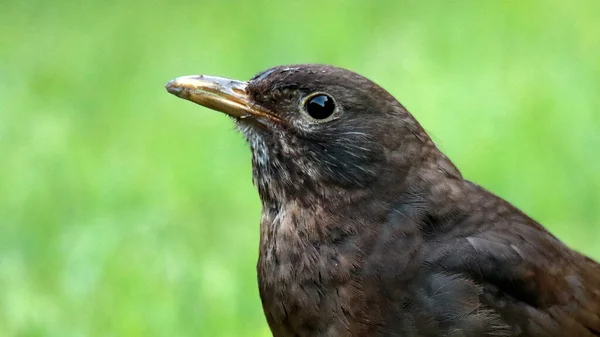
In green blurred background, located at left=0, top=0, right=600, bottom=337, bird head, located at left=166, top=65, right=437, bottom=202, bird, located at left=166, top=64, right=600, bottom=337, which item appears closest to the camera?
bird, located at left=166, top=64, right=600, bottom=337

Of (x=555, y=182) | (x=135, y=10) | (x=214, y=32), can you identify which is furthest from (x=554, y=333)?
(x=135, y=10)

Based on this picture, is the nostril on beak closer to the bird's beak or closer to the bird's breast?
the bird's beak

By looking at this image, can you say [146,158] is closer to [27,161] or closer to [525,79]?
[27,161]

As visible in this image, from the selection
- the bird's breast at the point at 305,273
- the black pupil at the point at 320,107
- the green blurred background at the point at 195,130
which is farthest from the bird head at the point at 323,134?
the green blurred background at the point at 195,130

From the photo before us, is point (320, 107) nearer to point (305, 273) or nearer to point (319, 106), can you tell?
point (319, 106)

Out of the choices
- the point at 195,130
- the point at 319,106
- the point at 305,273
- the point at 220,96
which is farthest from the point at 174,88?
the point at 195,130

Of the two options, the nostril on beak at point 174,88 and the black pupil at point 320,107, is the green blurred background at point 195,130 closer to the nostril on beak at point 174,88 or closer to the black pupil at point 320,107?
the nostril on beak at point 174,88

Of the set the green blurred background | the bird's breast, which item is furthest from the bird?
the green blurred background

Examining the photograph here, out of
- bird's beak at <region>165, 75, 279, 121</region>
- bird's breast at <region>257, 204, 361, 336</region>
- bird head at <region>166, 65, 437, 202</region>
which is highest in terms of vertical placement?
bird's beak at <region>165, 75, 279, 121</region>
